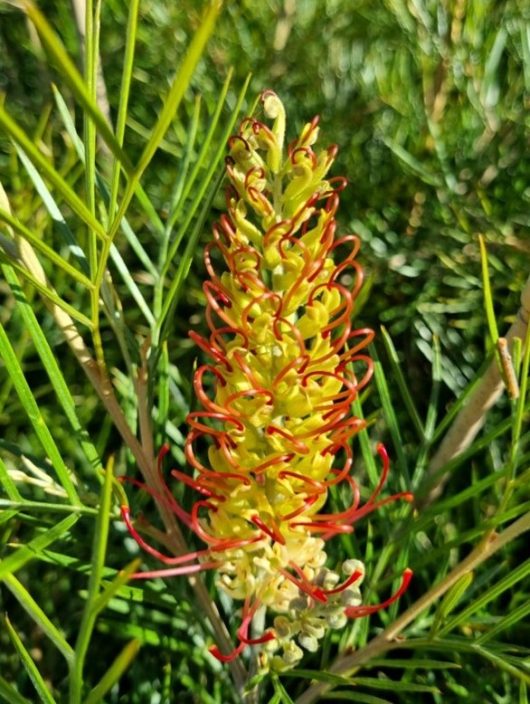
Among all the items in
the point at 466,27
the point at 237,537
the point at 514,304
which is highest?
the point at 466,27

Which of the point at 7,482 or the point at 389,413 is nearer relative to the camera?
the point at 7,482

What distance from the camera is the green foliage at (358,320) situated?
0.44 m

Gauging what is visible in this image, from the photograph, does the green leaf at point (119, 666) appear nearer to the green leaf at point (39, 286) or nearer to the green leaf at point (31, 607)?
the green leaf at point (31, 607)

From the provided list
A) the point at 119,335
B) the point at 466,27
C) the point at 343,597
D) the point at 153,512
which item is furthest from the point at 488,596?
the point at 466,27

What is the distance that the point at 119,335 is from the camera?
447 millimetres

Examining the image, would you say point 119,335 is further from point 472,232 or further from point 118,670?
point 472,232

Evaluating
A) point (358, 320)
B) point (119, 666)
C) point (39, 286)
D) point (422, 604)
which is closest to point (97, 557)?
Result: point (119, 666)

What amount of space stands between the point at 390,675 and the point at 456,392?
0.76 ft

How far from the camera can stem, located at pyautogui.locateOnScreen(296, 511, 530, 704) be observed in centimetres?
43

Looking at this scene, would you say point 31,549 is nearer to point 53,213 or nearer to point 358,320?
point 53,213

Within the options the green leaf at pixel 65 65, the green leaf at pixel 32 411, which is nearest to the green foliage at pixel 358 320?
the green leaf at pixel 32 411

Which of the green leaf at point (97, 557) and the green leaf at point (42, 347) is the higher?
the green leaf at point (97, 557)

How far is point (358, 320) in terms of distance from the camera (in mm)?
740

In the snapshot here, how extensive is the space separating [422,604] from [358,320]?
1.09 ft
